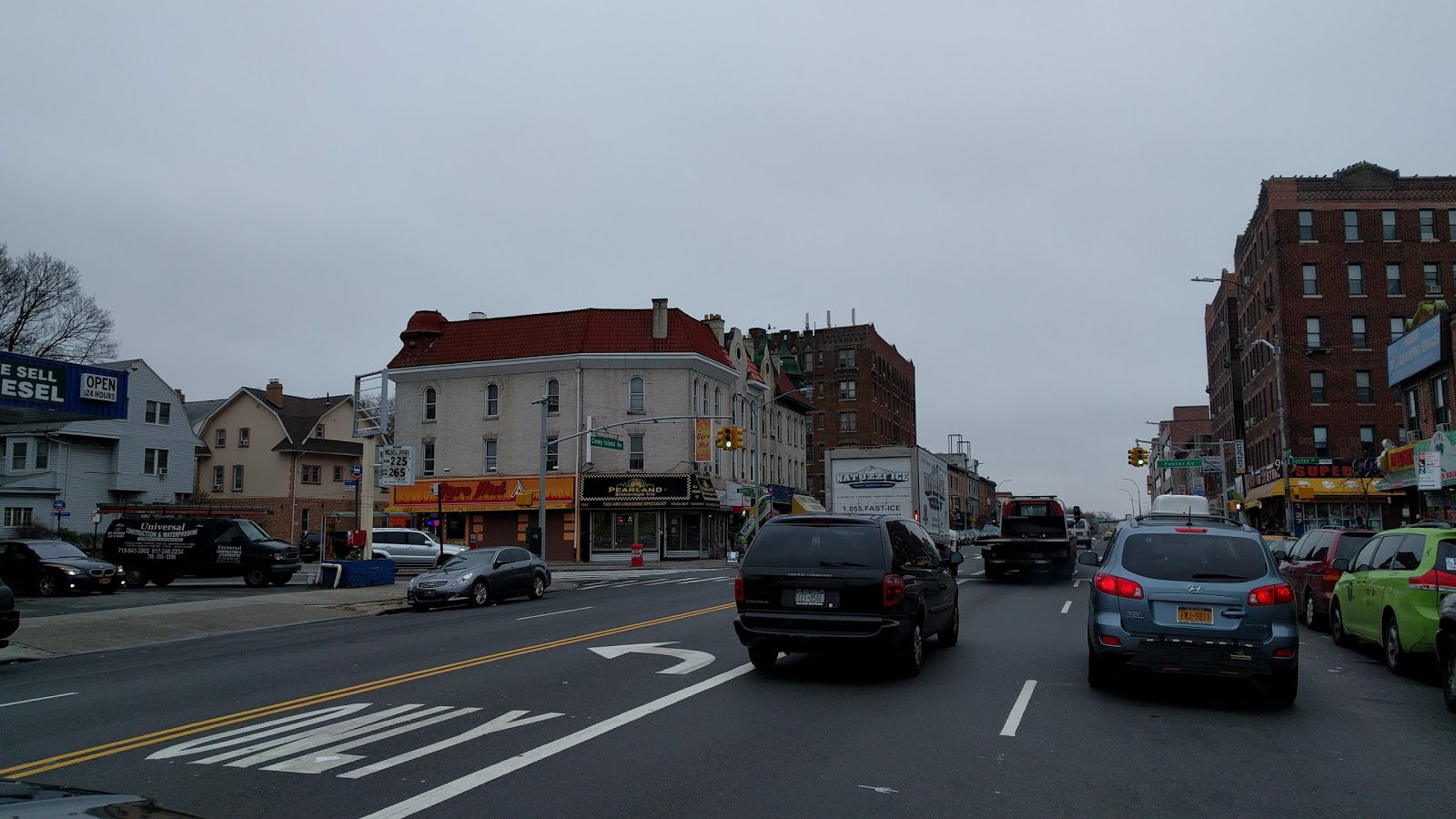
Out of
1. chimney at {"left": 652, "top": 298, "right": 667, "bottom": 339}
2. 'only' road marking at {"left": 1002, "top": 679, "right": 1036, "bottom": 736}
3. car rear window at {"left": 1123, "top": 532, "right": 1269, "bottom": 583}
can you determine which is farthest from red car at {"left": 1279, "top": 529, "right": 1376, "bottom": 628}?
chimney at {"left": 652, "top": 298, "right": 667, "bottom": 339}

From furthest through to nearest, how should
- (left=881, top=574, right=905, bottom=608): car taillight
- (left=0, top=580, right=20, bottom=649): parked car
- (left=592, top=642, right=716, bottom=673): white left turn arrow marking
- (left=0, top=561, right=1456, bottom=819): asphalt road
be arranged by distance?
(left=0, top=580, right=20, bottom=649): parked car, (left=592, top=642, right=716, bottom=673): white left turn arrow marking, (left=881, top=574, right=905, bottom=608): car taillight, (left=0, top=561, right=1456, bottom=819): asphalt road

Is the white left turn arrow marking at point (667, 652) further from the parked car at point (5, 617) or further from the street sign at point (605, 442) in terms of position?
the street sign at point (605, 442)

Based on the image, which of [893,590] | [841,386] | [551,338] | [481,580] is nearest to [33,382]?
[481,580]

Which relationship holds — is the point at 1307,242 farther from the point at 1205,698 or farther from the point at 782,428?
the point at 1205,698

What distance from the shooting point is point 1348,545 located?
16.0 metres

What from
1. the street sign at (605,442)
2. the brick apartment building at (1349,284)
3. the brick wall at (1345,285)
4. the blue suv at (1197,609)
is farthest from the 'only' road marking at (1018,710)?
the brick wall at (1345,285)

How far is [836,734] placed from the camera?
8195 mm

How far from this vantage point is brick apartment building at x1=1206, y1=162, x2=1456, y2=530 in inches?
2146

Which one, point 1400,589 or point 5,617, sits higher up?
point 1400,589

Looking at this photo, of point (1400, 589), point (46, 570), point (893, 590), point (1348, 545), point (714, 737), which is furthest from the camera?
point (46, 570)

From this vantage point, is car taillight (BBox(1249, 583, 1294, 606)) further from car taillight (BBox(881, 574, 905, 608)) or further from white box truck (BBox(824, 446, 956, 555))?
white box truck (BBox(824, 446, 956, 555))

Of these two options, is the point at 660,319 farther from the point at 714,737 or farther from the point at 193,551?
the point at 714,737

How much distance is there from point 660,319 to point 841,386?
128 feet

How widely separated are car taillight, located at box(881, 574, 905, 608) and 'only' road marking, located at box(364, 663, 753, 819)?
6.46 ft
